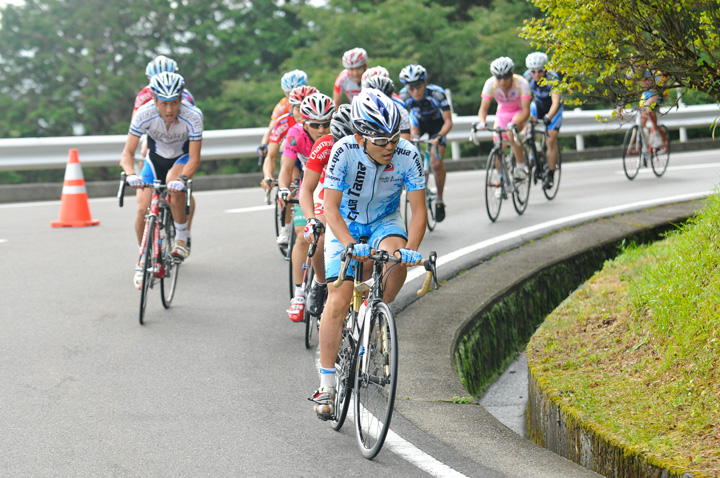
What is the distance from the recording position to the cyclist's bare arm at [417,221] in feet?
17.1

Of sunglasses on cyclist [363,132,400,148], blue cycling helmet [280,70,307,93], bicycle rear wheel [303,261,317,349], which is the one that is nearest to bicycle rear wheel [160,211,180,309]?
bicycle rear wheel [303,261,317,349]

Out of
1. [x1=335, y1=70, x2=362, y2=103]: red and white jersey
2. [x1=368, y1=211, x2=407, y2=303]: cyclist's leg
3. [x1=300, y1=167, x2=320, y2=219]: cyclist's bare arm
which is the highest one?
[x1=335, y1=70, x2=362, y2=103]: red and white jersey

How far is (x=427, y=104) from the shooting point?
11555 mm

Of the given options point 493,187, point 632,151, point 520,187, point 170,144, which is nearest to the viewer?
point 170,144

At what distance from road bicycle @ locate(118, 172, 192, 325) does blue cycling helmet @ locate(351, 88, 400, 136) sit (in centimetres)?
325

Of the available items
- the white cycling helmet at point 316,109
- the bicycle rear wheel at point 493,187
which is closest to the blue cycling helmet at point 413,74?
the bicycle rear wheel at point 493,187

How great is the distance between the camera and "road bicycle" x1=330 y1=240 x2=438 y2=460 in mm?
4691

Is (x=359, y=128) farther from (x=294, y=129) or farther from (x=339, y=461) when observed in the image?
(x=294, y=129)

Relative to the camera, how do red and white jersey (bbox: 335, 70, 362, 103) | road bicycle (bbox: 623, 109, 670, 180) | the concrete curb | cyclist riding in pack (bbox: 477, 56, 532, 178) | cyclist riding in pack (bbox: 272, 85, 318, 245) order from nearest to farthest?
the concrete curb
cyclist riding in pack (bbox: 272, 85, 318, 245)
red and white jersey (bbox: 335, 70, 362, 103)
cyclist riding in pack (bbox: 477, 56, 532, 178)
road bicycle (bbox: 623, 109, 670, 180)

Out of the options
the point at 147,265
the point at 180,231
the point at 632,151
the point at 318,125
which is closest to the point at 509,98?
the point at 632,151

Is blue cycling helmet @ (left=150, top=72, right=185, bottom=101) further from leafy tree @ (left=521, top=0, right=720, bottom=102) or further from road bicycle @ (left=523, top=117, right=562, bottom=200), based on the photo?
road bicycle @ (left=523, top=117, right=562, bottom=200)

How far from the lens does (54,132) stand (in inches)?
1000

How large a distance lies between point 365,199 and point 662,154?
500 inches

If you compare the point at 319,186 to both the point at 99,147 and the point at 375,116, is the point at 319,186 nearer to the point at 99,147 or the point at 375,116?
the point at 375,116
